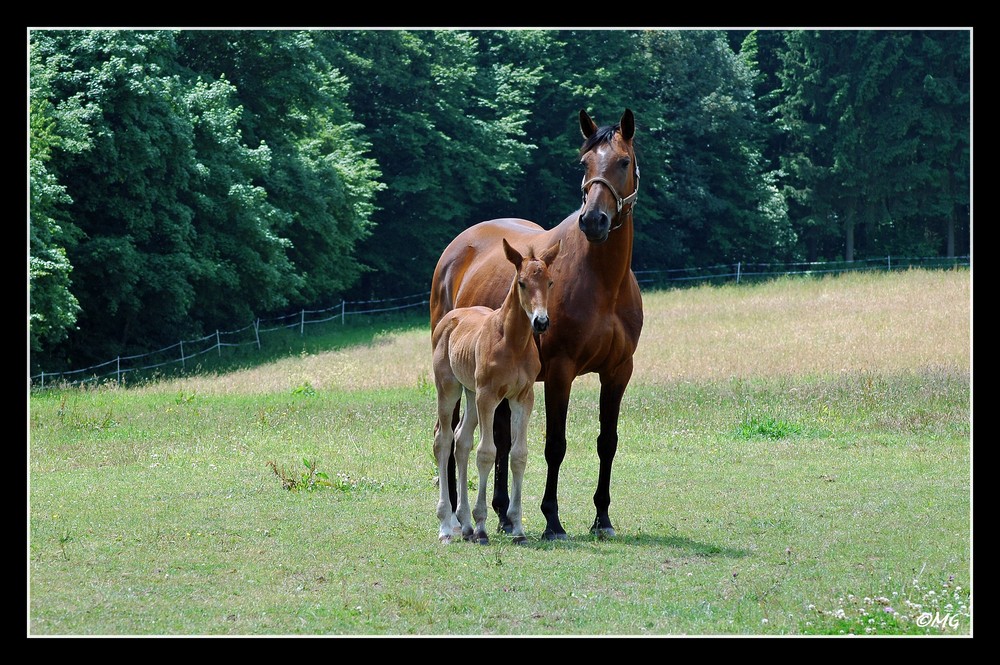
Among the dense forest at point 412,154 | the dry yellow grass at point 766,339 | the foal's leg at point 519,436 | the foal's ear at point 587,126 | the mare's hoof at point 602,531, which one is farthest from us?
the dense forest at point 412,154

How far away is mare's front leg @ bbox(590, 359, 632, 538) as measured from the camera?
9.24 metres

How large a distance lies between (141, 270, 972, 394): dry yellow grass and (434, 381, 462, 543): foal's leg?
12151mm

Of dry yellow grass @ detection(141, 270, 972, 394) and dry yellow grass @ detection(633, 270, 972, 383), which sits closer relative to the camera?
dry yellow grass @ detection(633, 270, 972, 383)

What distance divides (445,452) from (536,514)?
1.72 m

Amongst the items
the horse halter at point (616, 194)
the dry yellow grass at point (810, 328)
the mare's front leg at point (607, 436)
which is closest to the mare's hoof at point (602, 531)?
the mare's front leg at point (607, 436)

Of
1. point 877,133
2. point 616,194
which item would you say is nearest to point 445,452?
point 616,194

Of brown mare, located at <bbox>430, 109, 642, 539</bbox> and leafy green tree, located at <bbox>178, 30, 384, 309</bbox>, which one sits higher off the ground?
leafy green tree, located at <bbox>178, 30, 384, 309</bbox>

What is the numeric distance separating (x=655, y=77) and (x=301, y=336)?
69.3 ft

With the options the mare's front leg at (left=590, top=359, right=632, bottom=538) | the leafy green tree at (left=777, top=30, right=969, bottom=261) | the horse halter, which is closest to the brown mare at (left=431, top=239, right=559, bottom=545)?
the horse halter

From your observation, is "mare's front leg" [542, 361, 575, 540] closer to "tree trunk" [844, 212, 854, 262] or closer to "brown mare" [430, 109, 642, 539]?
"brown mare" [430, 109, 642, 539]

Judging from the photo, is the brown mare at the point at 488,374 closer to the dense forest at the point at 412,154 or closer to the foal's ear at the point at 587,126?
the foal's ear at the point at 587,126

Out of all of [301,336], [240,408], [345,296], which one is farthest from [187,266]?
[345,296]

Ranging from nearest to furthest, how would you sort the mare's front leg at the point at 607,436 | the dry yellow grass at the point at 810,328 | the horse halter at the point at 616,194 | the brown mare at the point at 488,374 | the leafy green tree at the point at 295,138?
1. the brown mare at the point at 488,374
2. the horse halter at the point at 616,194
3. the mare's front leg at the point at 607,436
4. the dry yellow grass at the point at 810,328
5. the leafy green tree at the point at 295,138

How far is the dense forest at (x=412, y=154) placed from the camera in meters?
29.7
